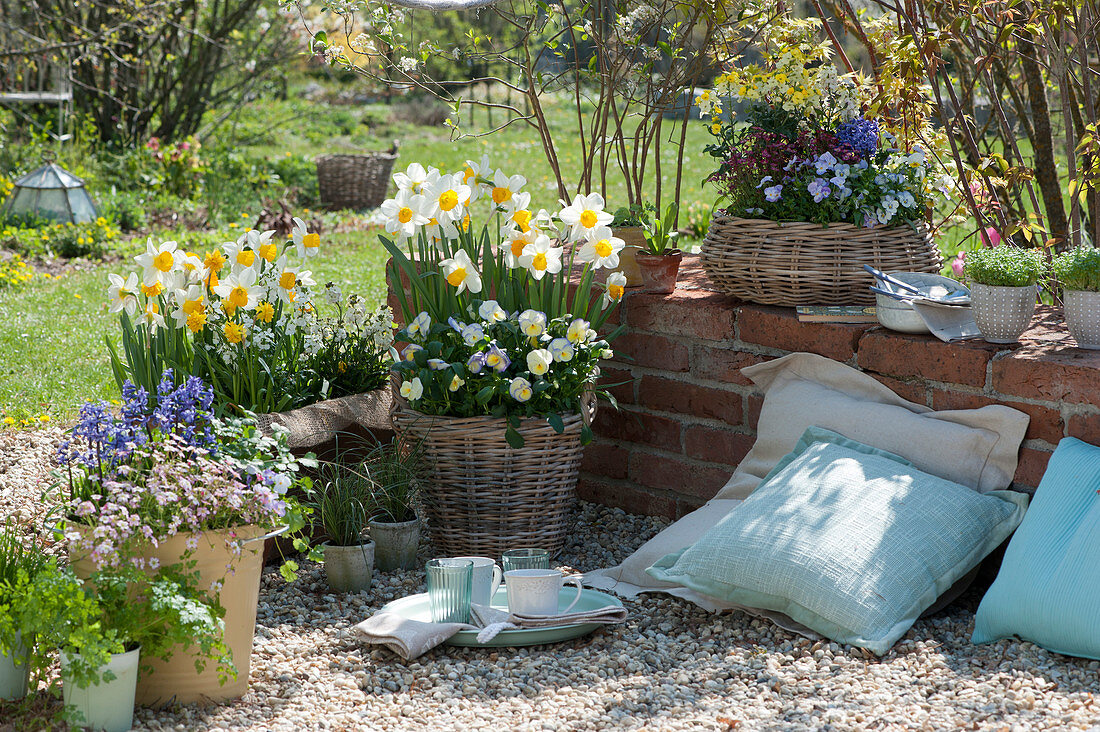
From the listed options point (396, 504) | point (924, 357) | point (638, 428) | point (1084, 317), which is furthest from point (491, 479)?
point (1084, 317)

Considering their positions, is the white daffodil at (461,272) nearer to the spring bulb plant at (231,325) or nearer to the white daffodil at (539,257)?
the white daffodil at (539,257)

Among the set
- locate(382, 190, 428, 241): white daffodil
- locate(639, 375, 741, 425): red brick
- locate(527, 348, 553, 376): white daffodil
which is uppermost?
locate(382, 190, 428, 241): white daffodil

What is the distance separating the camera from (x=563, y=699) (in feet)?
6.62

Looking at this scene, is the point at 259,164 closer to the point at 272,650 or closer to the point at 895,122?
the point at 895,122

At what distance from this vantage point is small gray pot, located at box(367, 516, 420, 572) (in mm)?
2709

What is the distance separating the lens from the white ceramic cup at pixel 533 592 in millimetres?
2262

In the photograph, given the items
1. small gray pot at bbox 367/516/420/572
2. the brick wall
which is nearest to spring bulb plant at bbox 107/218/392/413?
small gray pot at bbox 367/516/420/572

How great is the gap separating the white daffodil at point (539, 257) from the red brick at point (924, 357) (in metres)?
0.76

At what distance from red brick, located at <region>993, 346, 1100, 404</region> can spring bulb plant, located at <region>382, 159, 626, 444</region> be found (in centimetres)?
89

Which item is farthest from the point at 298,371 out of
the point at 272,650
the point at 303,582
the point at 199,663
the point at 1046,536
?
the point at 1046,536

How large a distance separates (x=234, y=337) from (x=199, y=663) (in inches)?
41.0

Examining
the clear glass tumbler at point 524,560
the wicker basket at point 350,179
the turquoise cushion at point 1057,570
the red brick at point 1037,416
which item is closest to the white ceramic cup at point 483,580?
the clear glass tumbler at point 524,560

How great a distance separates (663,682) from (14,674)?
1.14 metres

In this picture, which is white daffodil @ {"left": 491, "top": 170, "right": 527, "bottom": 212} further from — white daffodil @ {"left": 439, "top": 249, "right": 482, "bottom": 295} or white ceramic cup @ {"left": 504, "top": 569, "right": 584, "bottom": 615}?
white ceramic cup @ {"left": 504, "top": 569, "right": 584, "bottom": 615}
